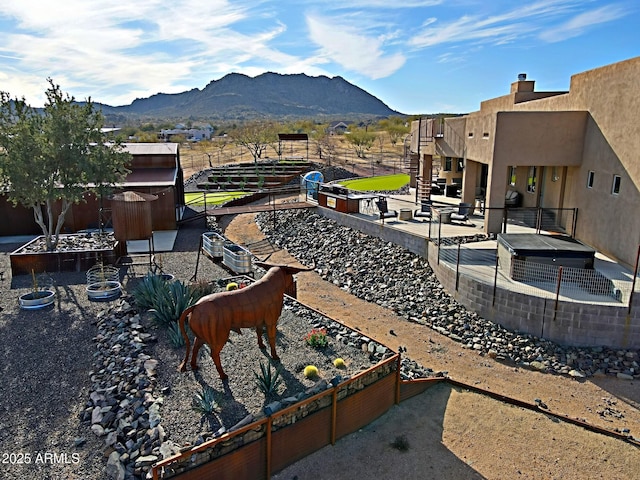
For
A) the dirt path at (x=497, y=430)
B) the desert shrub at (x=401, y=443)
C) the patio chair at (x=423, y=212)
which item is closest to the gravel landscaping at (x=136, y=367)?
the dirt path at (x=497, y=430)

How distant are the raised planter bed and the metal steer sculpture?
8996 millimetres

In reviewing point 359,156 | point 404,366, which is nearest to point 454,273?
point 404,366

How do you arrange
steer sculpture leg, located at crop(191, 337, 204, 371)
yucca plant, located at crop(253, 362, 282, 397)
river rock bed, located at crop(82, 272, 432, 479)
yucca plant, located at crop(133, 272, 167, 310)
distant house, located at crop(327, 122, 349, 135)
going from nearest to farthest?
1. river rock bed, located at crop(82, 272, 432, 479)
2. yucca plant, located at crop(253, 362, 282, 397)
3. steer sculpture leg, located at crop(191, 337, 204, 371)
4. yucca plant, located at crop(133, 272, 167, 310)
5. distant house, located at crop(327, 122, 349, 135)

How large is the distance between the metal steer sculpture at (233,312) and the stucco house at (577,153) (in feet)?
38.0

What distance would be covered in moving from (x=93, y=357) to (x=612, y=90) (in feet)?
57.7

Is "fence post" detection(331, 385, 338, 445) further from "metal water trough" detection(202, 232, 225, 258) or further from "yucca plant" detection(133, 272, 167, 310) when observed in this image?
"metal water trough" detection(202, 232, 225, 258)

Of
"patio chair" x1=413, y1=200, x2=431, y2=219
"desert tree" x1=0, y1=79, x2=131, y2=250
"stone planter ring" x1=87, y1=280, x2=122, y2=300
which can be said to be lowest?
"stone planter ring" x1=87, y1=280, x2=122, y2=300

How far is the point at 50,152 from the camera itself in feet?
54.1

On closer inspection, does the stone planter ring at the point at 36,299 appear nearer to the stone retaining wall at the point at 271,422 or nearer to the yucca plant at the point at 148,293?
the yucca plant at the point at 148,293

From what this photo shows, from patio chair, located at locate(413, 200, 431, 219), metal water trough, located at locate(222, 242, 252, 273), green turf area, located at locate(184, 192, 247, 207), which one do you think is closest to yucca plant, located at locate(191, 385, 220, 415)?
metal water trough, located at locate(222, 242, 252, 273)

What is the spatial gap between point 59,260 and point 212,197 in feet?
62.0

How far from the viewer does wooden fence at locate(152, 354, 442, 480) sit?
698 cm

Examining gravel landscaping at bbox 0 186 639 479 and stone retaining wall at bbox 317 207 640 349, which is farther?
stone retaining wall at bbox 317 207 640 349

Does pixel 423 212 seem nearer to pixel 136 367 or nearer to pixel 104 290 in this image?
pixel 104 290
